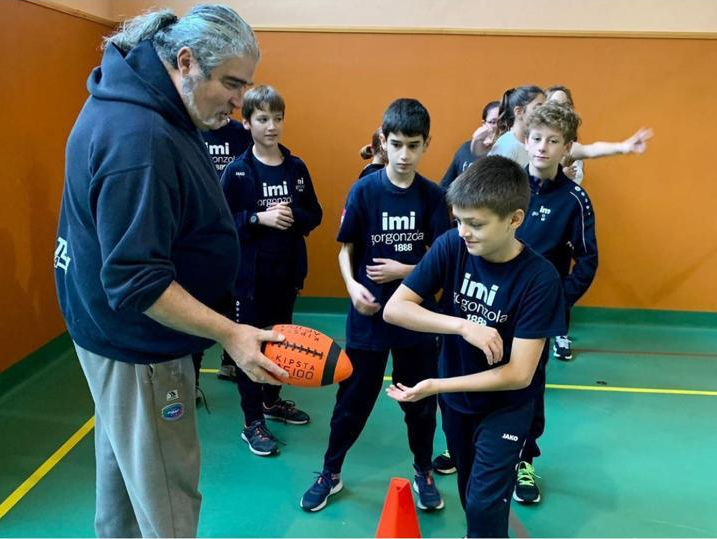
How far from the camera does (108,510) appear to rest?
6.75 feet

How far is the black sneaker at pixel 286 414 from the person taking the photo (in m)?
3.69

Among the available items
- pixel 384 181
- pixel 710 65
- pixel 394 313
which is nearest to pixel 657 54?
pixel 710 65

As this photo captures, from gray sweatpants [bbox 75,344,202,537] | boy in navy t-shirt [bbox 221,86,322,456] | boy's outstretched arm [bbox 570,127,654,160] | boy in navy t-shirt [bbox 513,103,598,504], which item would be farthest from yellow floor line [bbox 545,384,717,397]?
gray sweatpants [bbox 75,344,202,537]

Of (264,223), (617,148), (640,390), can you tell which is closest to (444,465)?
(264,223)

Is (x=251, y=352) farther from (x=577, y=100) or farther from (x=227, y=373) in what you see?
(x=577, y=100)

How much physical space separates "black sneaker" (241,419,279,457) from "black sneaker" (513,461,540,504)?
1290 mm

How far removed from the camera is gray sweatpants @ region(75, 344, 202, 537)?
180 cm

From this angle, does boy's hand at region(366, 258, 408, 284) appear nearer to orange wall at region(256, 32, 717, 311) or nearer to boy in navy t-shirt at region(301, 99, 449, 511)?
boy in navy t-shirt at region(301, 99, 449, 511)

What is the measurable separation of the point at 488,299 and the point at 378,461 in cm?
158

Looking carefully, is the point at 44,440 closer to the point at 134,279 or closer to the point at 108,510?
the point at 108,510

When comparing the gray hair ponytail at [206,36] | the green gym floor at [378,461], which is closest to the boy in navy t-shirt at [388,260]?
the green gym floor at [378,461]

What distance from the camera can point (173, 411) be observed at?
1840 mm

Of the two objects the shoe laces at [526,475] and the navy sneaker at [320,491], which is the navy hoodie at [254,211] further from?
the shoe laces at [526,475]

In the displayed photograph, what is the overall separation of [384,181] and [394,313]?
2.67 ft
